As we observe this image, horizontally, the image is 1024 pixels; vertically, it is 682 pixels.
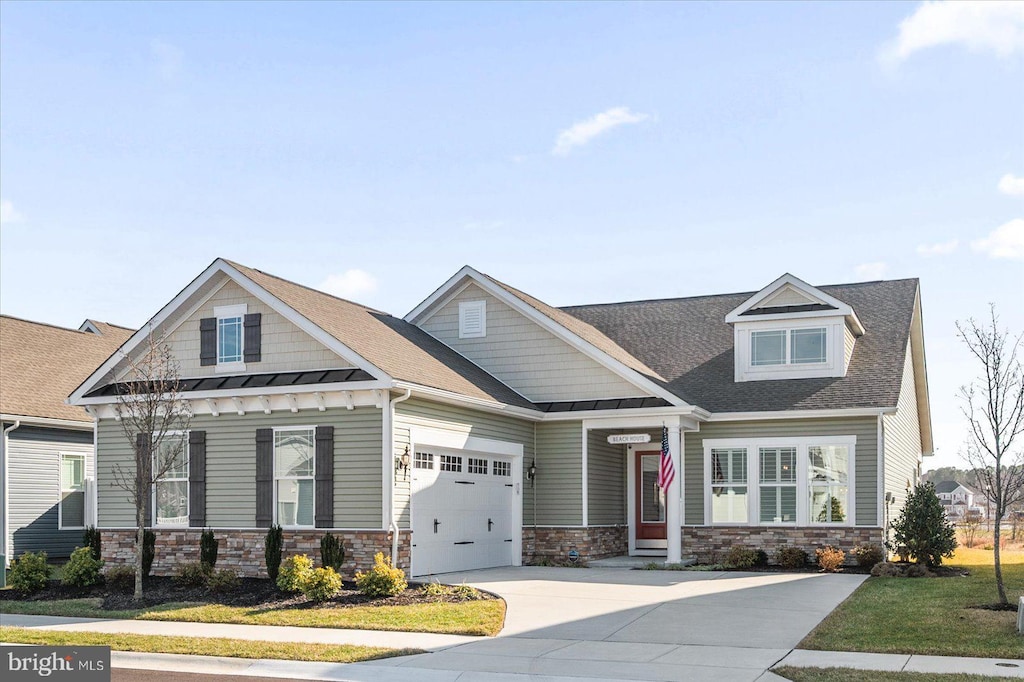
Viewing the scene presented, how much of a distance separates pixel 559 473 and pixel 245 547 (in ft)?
23.7

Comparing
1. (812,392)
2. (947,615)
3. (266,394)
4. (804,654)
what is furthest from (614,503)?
(804,654)

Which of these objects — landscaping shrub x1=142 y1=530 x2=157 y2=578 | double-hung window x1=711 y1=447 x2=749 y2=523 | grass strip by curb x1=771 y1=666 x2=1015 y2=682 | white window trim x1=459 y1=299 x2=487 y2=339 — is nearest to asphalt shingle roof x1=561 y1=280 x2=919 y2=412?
double-hung window x1=711 y1=447 x2=749 y2=523

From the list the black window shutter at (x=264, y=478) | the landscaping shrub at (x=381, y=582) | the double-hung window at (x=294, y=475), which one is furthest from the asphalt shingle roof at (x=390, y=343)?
the landscaping shrub at (x=381, y=582)

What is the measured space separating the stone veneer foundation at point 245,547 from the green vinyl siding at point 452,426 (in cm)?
64

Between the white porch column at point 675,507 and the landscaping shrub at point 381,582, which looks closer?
the landscaping shrub at point 381,582

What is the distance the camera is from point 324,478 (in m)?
19.9

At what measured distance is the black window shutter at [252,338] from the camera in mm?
21234

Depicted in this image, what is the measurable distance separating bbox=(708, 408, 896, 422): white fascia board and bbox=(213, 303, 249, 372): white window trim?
1025cm

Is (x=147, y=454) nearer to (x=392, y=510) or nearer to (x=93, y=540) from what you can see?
(x=93, y=540)

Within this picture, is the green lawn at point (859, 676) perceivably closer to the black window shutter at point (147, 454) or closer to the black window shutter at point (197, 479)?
the black window shutter at point (147, 454)

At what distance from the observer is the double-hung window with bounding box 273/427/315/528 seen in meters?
20.2

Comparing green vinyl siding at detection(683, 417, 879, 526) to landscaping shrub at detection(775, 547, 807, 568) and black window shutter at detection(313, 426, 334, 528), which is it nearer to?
landscaping shrub at detection(775, 547, 807, 568)

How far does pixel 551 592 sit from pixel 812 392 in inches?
347

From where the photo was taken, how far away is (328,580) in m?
17.2
